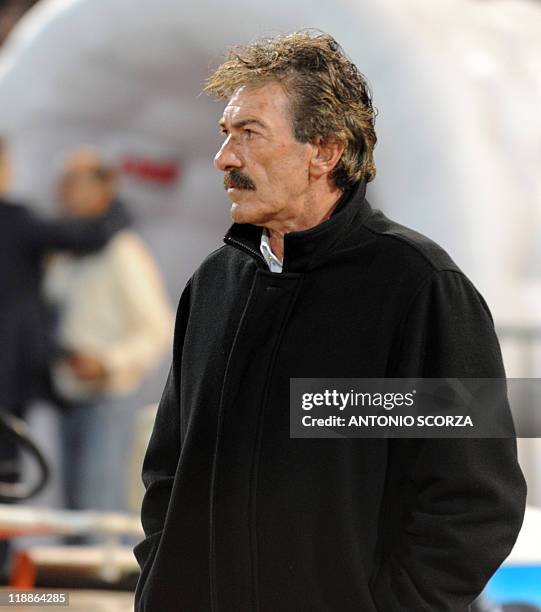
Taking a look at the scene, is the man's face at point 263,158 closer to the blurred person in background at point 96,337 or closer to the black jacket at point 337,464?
the black jacket at point 337,464

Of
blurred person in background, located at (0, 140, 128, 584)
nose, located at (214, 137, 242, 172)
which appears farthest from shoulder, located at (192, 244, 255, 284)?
blurred person in background, located at (0, 140, 128, 584)

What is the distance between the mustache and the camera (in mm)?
1534

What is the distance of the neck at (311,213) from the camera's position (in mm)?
1551

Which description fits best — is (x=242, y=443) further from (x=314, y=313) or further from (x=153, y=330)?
(x=153, y=330)

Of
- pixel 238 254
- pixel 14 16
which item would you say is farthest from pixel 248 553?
pixel 14 16

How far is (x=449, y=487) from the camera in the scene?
143 centimetres

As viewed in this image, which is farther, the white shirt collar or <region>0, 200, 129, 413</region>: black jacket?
<region>0, 200, 129, 413</region>: black jacket

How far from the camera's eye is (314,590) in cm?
147

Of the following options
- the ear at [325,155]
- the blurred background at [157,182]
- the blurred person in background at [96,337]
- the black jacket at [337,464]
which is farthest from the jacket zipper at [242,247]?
the blurred person in background at [96,337]

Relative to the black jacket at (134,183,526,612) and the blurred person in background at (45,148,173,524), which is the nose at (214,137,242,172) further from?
the blurred person in background at (45,148,173,524)

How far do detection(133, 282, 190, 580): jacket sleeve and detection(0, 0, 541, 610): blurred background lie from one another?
0.98 m

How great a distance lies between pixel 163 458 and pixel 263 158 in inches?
16.6

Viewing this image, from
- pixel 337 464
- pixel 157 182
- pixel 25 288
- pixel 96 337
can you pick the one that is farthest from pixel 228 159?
pixel 157 182

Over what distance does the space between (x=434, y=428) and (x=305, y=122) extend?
1.25 feet
